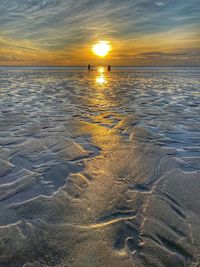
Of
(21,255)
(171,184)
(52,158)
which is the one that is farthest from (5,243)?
(171,184)

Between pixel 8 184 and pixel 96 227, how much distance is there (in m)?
1.93

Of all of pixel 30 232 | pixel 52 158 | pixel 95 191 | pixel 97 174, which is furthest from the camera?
pixel 52 158

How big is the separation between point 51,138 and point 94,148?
1.50 m

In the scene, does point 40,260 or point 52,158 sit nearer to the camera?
point 40,260

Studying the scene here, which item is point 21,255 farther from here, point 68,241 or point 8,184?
point 8,184

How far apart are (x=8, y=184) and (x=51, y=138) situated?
249 centimetres

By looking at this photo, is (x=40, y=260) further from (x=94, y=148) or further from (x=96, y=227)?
(x=94, y=148)

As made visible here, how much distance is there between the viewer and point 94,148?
5422 mm

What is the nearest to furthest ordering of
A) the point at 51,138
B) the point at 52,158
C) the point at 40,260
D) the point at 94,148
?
the point at 40,260 → the point at 52,158 → the point at 94,148 → the point at 51,138

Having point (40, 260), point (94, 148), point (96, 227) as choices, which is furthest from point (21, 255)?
point (94, 148)

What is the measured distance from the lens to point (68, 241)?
257 centimetres

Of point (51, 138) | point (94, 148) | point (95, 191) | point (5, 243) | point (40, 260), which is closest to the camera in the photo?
point (40, 260)

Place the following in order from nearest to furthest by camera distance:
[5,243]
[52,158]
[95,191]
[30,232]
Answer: [5,243] < [30,232] < [95,191] < [52,158]

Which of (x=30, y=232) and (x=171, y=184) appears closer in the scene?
(x=30, y=232)
